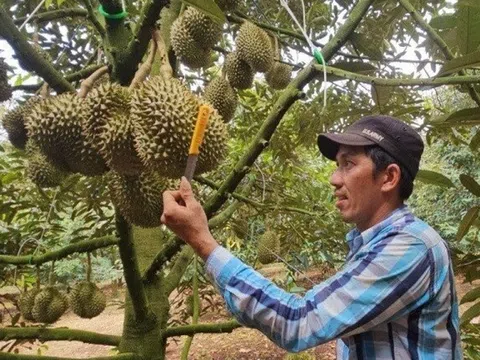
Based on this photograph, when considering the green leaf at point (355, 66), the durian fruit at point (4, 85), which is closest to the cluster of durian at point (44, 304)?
the durian fruit at point (4, 85)

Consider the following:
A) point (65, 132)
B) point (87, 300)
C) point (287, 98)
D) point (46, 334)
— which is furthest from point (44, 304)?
point (287, 98)

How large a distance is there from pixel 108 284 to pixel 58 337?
8363 mm

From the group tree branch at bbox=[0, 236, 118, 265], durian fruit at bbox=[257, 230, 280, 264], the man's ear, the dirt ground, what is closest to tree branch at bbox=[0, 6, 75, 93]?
tree branch at bbox=[0, 236, 118, 265]

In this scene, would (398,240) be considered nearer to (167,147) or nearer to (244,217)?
(167,147)

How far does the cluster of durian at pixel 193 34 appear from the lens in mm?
1513

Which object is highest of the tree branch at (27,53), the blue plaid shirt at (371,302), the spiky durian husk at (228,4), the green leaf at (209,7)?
the spiky durian husk at (228,4)

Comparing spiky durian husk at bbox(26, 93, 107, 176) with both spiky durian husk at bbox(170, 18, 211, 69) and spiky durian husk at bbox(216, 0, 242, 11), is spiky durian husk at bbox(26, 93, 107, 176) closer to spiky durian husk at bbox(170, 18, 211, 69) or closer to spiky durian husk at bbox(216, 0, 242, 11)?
spiky durian husk at bbox(170, 18, 211, 69)

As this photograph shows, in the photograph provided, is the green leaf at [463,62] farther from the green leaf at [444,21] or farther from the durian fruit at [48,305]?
the durian fruit at [48,305]

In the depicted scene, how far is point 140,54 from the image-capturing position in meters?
0.93


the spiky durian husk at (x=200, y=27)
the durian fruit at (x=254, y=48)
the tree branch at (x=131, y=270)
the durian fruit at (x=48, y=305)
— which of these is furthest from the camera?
the durian fruit at (x=48, y=305)

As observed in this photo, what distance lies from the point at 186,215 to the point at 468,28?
2.17 feet

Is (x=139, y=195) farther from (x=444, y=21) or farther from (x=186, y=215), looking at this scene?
(x=444, y=21)

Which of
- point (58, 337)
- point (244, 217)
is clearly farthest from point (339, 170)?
point (244, 217)

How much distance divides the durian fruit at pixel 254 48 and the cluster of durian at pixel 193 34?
0.12 meters
